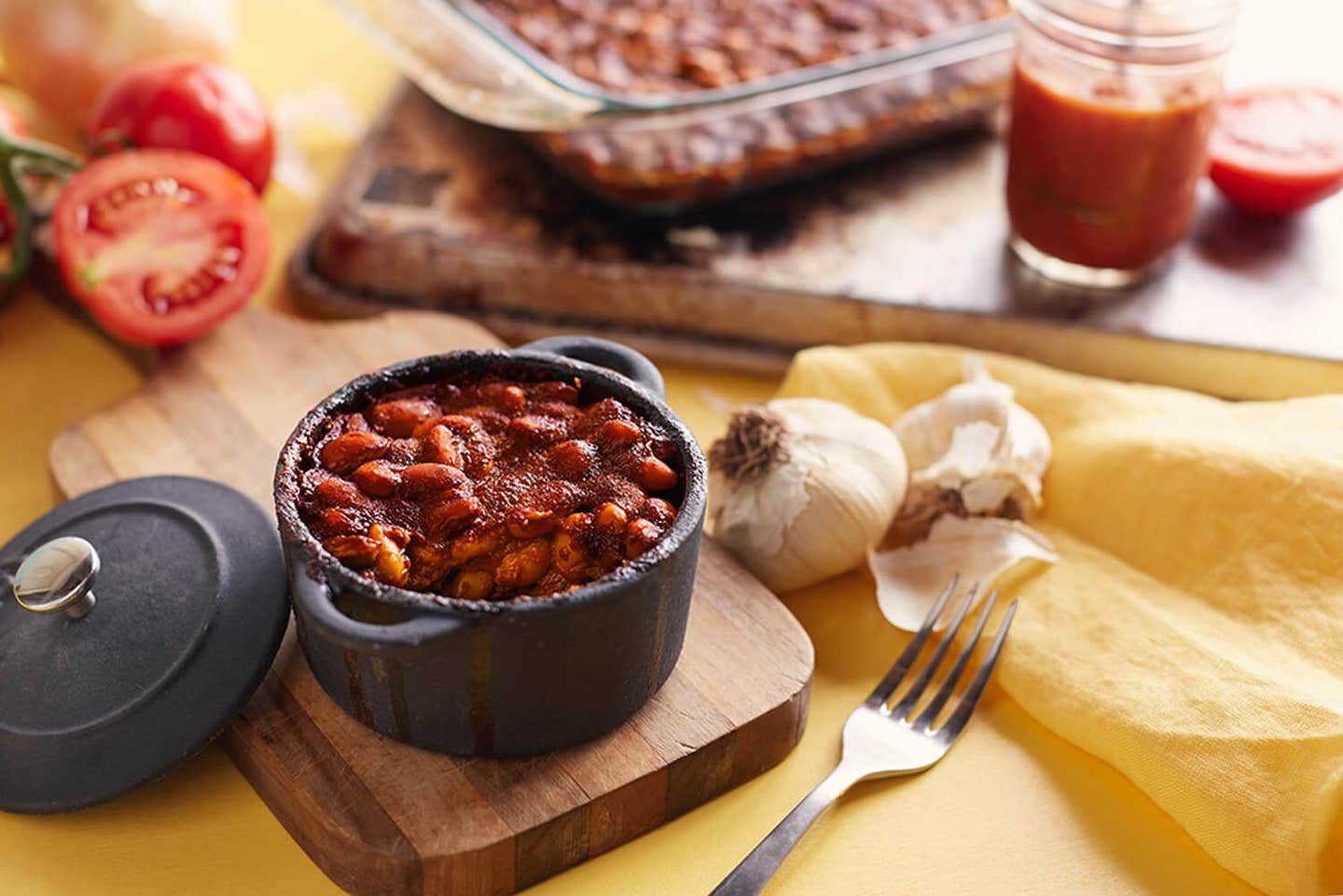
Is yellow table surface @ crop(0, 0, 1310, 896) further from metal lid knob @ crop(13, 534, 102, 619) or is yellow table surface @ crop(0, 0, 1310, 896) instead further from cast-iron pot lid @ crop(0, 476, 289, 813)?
metal lid knob @ crop(13, 534, 102, 619)

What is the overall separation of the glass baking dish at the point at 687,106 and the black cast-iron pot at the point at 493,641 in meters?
0.77

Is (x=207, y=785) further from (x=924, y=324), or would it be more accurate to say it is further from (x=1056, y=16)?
(x=1056, y=16)

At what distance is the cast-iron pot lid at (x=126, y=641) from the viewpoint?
1.60 meters

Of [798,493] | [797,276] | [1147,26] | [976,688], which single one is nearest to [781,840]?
[976,688]

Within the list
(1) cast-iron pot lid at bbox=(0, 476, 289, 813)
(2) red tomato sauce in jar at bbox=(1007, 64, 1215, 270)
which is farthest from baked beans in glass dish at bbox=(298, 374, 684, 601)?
(2) red tomato sauce in jar at bbox=(1007, 64, 1215, 270)

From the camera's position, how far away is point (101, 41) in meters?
2.80

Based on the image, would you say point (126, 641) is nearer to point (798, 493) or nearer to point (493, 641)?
point (493, 641)

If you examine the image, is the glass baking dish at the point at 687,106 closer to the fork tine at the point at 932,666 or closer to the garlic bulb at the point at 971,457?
the garlic bulb at the point at 971,457

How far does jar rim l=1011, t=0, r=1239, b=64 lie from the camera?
2.20 meters

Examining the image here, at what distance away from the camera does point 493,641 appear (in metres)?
1.48

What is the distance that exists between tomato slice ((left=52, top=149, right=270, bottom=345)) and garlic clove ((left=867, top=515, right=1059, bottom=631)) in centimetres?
116

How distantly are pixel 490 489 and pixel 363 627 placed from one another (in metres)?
0.27

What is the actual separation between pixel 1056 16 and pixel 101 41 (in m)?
1.85

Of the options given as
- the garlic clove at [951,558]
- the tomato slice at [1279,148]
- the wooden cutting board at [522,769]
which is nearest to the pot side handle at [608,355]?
the wooden cutting board at [522,769]
